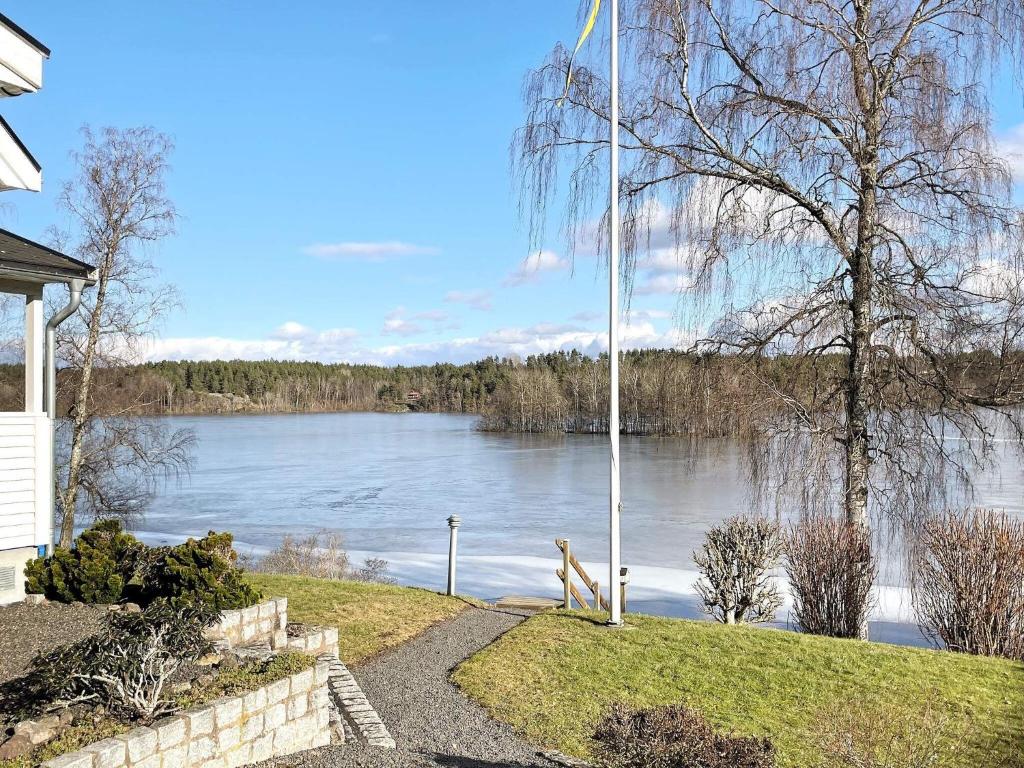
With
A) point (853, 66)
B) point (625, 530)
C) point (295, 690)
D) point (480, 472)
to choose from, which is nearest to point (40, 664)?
point (295, 690)

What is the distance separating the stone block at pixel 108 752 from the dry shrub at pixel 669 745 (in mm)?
2396

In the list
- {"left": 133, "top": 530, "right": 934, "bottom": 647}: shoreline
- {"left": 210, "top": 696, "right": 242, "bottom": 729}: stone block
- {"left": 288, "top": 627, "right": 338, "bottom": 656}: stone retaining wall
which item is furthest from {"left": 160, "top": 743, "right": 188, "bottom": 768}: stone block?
{"left": 133, "top": 530, "right": 934, "bottom": 647}: shoreline

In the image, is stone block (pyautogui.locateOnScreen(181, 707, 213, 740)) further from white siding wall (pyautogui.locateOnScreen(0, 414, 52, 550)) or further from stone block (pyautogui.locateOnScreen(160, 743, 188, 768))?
white siding wall (pyautogui.locateOnScreen(0, 414, 52, 550))

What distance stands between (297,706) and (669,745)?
2.35 metres

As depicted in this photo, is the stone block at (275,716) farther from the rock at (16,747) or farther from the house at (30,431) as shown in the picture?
the house at (30,431)

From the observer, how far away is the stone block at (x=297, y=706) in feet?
16.2

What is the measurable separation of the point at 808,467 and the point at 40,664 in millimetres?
7390

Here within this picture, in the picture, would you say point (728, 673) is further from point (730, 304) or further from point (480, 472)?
point (480, 472)

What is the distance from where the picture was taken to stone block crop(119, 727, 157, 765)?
3869 millimetres

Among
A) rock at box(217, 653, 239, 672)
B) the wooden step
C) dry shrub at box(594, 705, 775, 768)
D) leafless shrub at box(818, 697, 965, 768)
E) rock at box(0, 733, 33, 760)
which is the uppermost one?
rock at box(0, 733, 33, 760)

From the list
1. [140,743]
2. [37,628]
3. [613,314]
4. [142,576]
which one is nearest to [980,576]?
[613,314]

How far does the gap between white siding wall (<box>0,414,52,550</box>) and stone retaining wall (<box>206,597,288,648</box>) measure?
2.64 metres

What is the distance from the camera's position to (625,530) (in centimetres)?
1947

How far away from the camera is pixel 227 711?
14.6 ft
